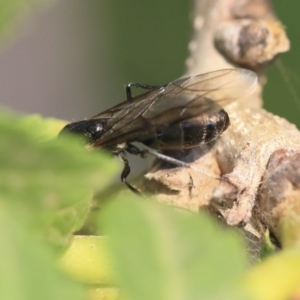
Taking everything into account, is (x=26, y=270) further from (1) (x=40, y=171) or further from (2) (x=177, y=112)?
(2) (x=177, y=112)

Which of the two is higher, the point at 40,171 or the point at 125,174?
the point at 40,171

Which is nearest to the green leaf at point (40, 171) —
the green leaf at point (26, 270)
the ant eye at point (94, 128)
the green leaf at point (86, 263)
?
the green leaf at point (26, 270)

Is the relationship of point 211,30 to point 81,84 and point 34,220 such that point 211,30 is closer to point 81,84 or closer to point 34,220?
point 34,220

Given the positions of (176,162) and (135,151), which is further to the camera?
(135,151)

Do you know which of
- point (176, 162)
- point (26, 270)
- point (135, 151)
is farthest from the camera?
point (135, 151)

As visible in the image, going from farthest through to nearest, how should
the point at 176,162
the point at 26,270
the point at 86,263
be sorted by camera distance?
1. the point at 176,162
2. the point at 86,263
3. the point at 26,270

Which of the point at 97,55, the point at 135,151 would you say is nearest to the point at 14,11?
the point at 135,151
